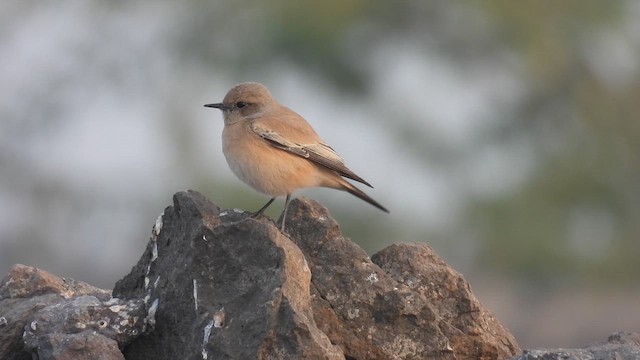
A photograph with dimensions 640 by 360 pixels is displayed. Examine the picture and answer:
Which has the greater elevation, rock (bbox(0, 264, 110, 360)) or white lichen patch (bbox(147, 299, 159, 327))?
white lichen patch (bbox(147, 299, 159, 327))

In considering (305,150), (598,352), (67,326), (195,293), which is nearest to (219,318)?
(195,293)

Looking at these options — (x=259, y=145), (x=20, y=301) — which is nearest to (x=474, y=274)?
(x=259, y=145)

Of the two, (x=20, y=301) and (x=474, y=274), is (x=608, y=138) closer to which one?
(x=474, y=274)

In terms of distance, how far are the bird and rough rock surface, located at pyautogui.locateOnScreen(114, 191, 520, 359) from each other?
2.76ft

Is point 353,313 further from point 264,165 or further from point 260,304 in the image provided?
point 264,165

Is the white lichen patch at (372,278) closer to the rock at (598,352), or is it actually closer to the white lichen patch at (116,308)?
the rock at (598,352)

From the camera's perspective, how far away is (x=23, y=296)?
6012 millimetres

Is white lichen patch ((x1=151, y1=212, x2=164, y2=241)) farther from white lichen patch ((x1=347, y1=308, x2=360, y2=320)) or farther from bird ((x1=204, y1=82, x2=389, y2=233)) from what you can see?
bird ((x1=204, y1=82, x2=389, y2=233))

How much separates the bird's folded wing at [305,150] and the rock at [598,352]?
6.19ft

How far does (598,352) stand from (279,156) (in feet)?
7.73

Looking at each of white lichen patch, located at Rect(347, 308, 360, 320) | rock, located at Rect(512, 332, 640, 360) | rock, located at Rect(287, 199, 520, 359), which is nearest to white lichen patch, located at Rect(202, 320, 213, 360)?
rock, located at Rect(287, 199, 520, 359)

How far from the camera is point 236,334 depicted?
5059 mm

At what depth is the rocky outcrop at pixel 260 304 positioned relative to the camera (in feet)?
16.6

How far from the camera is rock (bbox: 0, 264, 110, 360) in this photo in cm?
549
